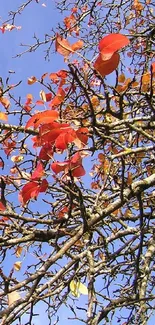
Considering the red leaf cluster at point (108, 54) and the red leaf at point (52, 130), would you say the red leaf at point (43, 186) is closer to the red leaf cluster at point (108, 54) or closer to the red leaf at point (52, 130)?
the red leaf at point (52, 130)

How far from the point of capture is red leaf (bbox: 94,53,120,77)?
1795 millimetres

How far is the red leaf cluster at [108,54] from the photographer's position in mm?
1789

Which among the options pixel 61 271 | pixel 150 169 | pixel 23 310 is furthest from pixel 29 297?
pixel 150 169

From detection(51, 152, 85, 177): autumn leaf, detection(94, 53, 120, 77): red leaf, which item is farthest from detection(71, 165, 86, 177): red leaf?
detection(94, 53, 120, 77): red leaf

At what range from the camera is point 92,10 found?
19.2 ft

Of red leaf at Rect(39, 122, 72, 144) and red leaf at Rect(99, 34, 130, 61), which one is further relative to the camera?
red leaf at Rect(39, 122, 72, 144)

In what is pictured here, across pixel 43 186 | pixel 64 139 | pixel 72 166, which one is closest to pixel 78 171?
pixel 72 166

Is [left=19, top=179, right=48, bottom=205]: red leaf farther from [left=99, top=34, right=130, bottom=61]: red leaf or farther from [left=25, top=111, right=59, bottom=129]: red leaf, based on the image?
[left=99, top=34, right=130, bottom=61]: red leaf

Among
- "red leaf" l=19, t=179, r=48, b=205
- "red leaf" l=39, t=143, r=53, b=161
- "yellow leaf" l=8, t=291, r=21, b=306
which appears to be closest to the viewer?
"yellow leaf" l=8, t=291, r=21, b=306

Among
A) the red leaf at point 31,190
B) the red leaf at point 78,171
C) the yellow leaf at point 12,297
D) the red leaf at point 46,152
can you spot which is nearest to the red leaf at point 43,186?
the red leaf at point 31,190

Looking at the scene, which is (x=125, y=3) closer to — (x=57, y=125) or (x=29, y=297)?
(x=57, y=125)

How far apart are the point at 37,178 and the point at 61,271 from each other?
0.47 metres

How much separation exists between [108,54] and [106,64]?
0.14 ft

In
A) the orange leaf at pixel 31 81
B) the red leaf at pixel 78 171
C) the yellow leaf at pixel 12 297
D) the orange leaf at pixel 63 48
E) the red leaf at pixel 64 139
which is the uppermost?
the orange leaf at pixel 31 81
